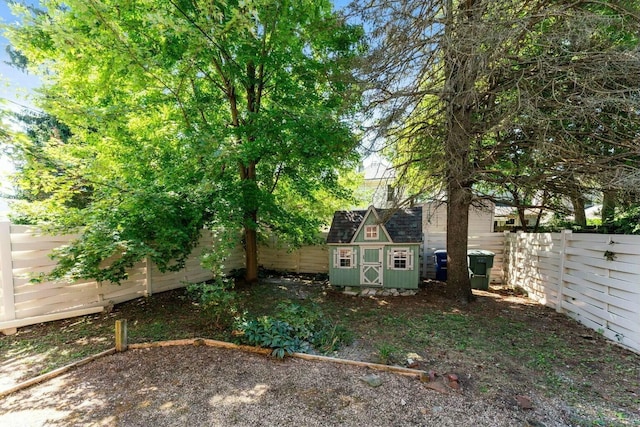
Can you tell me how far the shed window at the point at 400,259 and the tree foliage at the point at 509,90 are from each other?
119 cm

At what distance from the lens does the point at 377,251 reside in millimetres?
7344

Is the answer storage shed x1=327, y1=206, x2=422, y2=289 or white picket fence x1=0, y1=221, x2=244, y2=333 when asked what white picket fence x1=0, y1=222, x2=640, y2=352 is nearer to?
white picket fence x1=0, y1=221, x2=244, y2=333

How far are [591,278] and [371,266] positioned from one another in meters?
4.17

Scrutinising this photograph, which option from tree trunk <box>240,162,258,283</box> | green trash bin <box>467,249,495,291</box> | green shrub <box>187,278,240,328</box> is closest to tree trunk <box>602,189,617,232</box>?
green trash bin <box>467,249,495,291</box>

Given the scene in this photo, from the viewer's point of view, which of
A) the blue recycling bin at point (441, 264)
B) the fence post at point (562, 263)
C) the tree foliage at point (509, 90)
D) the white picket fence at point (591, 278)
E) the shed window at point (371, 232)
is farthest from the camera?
the blue recycling bin at point (441, 264)

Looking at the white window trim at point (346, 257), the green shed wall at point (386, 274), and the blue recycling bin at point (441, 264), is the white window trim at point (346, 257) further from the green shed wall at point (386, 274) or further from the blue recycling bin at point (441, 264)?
the blue recycling bin at point (441, 264)

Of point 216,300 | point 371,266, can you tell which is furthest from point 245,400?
point 371,266

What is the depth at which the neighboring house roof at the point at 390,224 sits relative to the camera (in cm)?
714

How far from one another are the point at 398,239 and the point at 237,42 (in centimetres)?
566

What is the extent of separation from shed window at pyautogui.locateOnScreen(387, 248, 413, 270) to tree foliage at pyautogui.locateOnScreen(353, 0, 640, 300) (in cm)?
119

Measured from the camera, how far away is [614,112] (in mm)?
4270

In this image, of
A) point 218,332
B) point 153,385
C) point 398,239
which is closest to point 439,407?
point 153,385

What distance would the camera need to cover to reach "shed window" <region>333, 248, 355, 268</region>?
24.8 feet

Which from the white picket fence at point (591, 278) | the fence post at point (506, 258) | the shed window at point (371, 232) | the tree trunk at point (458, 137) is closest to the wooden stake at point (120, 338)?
the shed window at point (371, 232)
